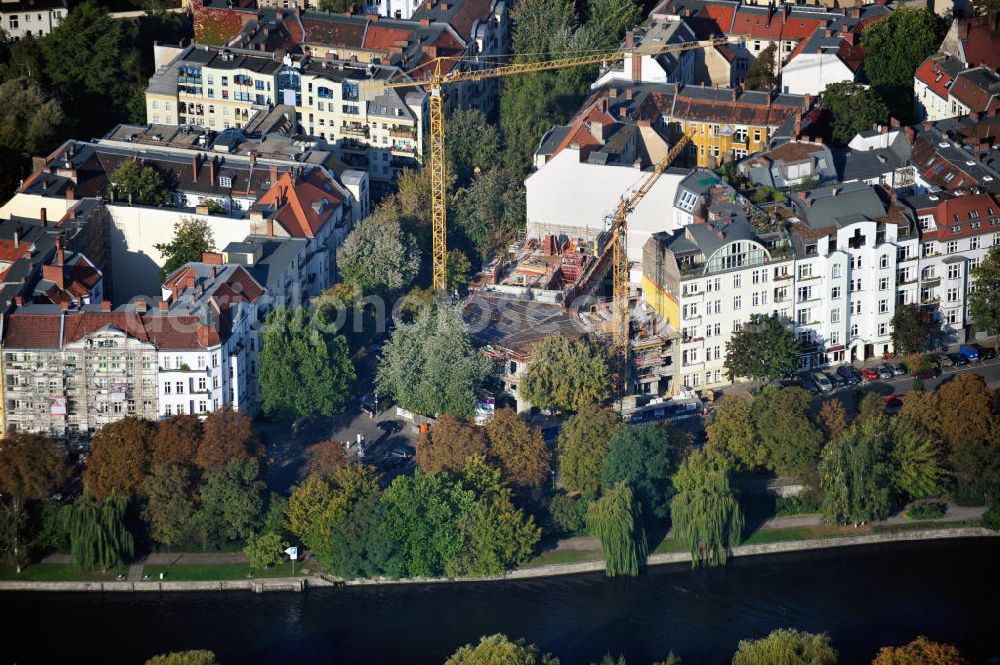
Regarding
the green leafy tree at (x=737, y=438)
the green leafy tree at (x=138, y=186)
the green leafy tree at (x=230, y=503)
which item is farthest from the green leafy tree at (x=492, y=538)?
the green leafy tree at (x=138, y=186)

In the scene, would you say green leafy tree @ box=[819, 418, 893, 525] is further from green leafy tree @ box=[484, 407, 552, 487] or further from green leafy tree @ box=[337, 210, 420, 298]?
green leafy tree @ box=[337, 210, 420, 298]

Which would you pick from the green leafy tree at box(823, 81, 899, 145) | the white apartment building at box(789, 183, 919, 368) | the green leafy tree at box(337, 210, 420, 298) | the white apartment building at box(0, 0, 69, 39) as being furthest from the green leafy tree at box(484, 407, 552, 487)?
the white apartment building at box(0, 0, 69, 39)

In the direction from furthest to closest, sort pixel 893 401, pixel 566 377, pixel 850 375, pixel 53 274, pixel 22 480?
pixel 850 375 < pixel 893 401 < pixel 53 274 < pixel 566 377 < pixel 22 480

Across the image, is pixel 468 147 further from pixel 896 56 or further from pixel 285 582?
pixel 285 582

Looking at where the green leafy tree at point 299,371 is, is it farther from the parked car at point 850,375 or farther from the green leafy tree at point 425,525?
the parked car at point 850,375

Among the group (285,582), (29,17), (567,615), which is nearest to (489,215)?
(285,582)

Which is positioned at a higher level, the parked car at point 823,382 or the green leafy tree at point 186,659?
the parked car at point 823,382
